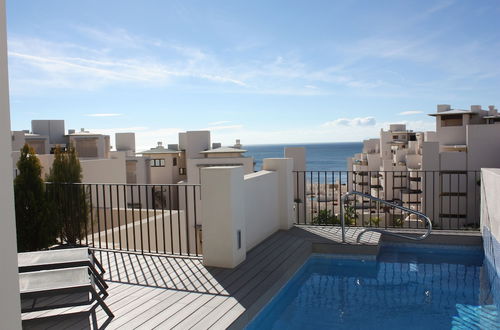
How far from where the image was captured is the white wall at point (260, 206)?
616 centimetres

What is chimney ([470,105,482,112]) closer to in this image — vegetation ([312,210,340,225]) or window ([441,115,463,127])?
window ([441,115,463,127])

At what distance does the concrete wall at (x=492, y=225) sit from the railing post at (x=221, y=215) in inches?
129

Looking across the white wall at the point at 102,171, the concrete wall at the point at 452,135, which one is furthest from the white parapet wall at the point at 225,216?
the concrete wall at the point at 452,135

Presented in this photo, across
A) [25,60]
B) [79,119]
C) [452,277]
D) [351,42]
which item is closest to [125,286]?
[452,277]

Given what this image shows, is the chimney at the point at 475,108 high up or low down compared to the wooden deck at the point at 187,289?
up

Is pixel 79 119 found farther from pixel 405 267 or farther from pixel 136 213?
pixel 405 267

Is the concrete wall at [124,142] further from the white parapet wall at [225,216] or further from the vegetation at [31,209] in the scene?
the white parapet wall at [225,216]

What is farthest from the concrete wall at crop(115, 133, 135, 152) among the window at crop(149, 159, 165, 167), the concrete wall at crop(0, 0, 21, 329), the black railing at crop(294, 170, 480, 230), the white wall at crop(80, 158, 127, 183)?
the concrete wall at crop(0, 0, 21, 329)

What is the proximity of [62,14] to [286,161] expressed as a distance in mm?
6209

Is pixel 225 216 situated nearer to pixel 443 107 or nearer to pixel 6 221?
pixel 6 221

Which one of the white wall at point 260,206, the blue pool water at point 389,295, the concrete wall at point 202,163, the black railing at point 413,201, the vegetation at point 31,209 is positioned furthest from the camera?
the concrete wall at point 202,163

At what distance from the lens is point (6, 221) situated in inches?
65.1

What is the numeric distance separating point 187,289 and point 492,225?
15.4 ft

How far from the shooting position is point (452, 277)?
19.0 ft
